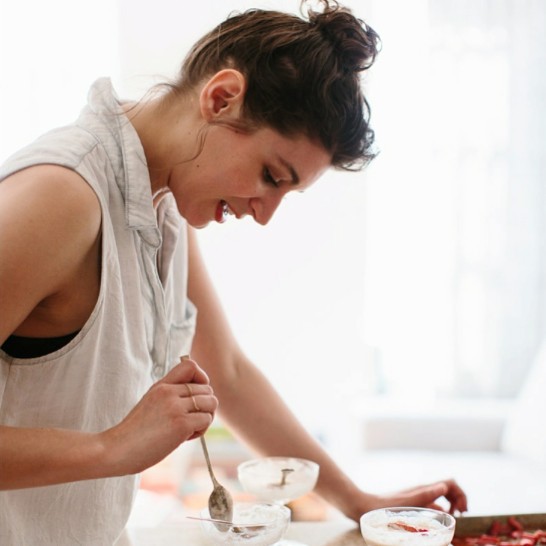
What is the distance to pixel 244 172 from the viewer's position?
122 centimetres

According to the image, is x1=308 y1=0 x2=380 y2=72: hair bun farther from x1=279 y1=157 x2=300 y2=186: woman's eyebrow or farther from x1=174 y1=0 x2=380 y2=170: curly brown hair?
x1=279 y1=157 x2=300 y2=186: woman's eyebrow

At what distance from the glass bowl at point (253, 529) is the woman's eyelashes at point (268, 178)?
1.58ft

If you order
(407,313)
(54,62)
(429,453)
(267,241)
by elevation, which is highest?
(54,62)

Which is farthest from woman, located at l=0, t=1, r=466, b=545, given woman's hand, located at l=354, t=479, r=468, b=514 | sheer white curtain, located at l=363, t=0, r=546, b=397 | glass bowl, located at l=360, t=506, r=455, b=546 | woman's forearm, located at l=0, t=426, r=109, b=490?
sheer white curtain, located at l=363, t=0, r=546, b=397

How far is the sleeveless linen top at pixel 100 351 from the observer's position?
3.56 ft

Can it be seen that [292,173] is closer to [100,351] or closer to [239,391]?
[100,351]

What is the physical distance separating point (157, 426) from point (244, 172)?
41 centimetres

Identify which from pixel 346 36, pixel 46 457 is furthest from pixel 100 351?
pixel 346 36

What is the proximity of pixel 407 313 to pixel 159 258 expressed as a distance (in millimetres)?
3495

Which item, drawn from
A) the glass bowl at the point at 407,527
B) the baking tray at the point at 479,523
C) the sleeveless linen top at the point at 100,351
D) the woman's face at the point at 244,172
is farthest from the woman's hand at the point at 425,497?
the woman's face at the point at 244,172

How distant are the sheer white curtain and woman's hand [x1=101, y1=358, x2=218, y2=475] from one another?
3.69 meters

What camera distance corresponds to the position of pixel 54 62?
3469mm

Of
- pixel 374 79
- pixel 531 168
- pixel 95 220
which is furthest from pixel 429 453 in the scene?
pixel 95 220

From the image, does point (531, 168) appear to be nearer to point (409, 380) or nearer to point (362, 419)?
point (409, 380)
